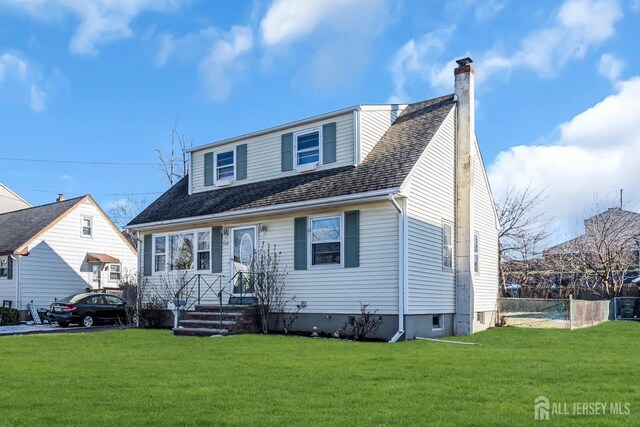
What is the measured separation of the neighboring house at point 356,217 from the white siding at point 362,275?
27mm

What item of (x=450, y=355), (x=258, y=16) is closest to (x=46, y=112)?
(x=258, y=16)

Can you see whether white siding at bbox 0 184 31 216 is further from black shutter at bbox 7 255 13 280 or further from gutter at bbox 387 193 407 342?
gutter at bbox 387 193 407 342

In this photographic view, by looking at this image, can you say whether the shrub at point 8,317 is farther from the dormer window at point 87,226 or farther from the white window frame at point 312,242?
the white window frame at point 312,242

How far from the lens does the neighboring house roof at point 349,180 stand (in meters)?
14.8

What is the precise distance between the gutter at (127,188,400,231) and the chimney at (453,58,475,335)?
162 inches

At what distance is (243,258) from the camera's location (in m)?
17.2

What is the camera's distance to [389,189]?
45.2 ft

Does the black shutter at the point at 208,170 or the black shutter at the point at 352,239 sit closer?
the black shutter at the point at 352,239

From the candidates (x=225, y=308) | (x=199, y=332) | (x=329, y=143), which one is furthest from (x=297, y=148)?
(x=199, y=332)

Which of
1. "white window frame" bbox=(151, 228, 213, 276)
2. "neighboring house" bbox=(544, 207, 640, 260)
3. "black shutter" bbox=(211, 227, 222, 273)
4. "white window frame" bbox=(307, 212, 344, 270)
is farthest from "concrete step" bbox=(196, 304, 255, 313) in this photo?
"neighboring house" bbox=(544, 207, 640, 260)

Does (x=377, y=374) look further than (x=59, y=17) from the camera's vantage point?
No

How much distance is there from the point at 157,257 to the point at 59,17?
26.3ft

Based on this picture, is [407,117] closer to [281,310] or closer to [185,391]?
[281,310]

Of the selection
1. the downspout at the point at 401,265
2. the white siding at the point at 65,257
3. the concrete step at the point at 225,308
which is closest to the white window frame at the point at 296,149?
the downspout at the point at 401,265
